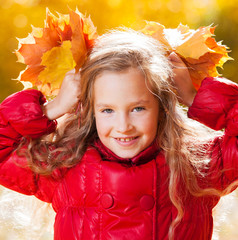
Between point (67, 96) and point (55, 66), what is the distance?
0.10 meters

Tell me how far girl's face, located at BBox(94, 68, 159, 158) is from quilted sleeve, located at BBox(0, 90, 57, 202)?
0.18 meters

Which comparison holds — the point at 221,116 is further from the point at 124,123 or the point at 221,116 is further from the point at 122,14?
the point at 122,14

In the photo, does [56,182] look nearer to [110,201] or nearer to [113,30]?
[110,201]

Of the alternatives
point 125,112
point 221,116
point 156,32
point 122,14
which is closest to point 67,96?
point 125,112

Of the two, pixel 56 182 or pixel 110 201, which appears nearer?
pixel 110 201

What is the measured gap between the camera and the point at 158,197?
4.45 feet

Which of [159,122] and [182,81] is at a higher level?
[182,81]

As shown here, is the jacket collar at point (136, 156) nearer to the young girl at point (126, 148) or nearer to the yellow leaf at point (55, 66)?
the young girl at point (126, 148)

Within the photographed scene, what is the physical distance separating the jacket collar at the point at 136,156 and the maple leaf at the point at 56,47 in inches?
9.7

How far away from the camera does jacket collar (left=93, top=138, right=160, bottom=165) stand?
54.2 inches

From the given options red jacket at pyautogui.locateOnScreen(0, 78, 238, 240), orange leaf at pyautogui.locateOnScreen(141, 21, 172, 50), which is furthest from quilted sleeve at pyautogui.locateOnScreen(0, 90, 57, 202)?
orange leaf at pyautogui.locateOnScreen(141, 21, 172, 50)

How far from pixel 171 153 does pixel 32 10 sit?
83.8 inches

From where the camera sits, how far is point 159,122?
1431mm

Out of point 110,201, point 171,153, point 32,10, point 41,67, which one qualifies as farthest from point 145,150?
point 32,10
